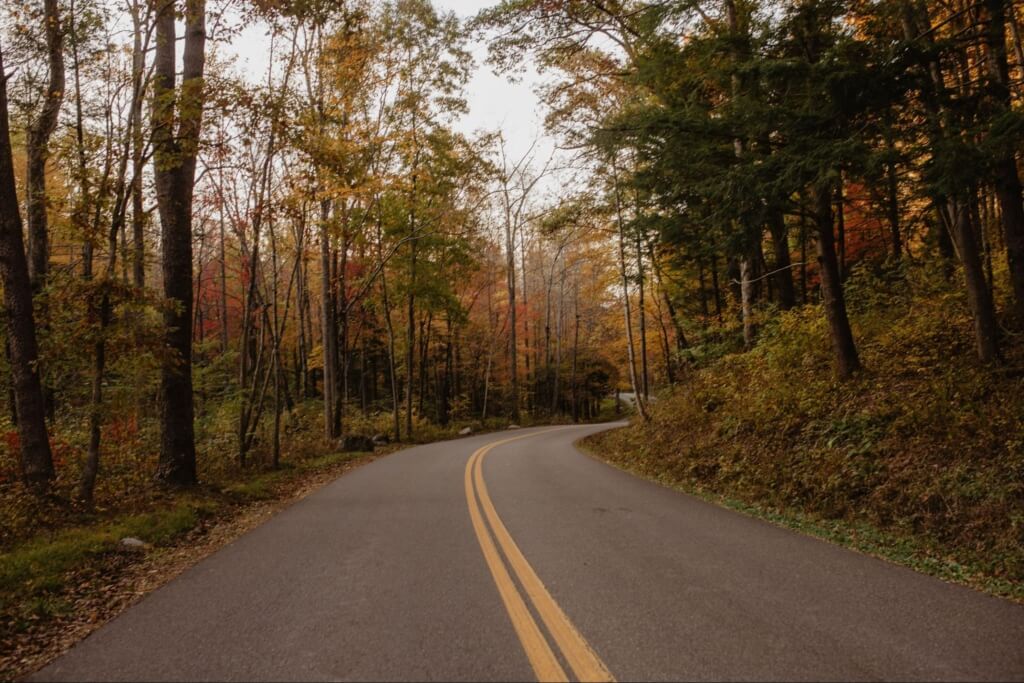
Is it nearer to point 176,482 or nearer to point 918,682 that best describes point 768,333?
point 918,682

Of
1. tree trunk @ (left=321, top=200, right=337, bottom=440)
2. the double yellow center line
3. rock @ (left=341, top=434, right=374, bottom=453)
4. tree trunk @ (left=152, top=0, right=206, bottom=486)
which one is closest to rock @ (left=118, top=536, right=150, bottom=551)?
tree trunk @ (left=152, top=0, right=206, bottom=486)

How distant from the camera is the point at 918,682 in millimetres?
3037

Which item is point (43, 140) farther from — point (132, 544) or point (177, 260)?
point (132, 544)

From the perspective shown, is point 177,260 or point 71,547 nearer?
point 71,547

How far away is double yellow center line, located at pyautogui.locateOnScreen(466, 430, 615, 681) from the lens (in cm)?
328

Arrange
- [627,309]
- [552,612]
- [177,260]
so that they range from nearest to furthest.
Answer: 1. [552,612]
2. [177,260]
3. [627,309]

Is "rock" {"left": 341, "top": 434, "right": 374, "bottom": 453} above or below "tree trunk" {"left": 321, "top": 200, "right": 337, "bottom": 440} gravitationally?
below

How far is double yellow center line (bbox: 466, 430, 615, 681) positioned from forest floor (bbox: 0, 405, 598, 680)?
320cm

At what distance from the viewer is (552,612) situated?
4.12m

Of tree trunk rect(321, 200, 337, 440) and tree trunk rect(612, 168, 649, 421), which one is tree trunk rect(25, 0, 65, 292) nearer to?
tree trunk rect(321, 200, 337, 440)

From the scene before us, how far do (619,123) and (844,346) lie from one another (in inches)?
227

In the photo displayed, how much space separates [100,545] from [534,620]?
540 cm

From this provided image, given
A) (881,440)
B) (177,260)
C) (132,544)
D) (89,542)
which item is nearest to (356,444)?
(177,260)

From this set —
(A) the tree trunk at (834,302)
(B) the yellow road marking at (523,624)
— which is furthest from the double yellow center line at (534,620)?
(A) the tree trunk at (834,302)
